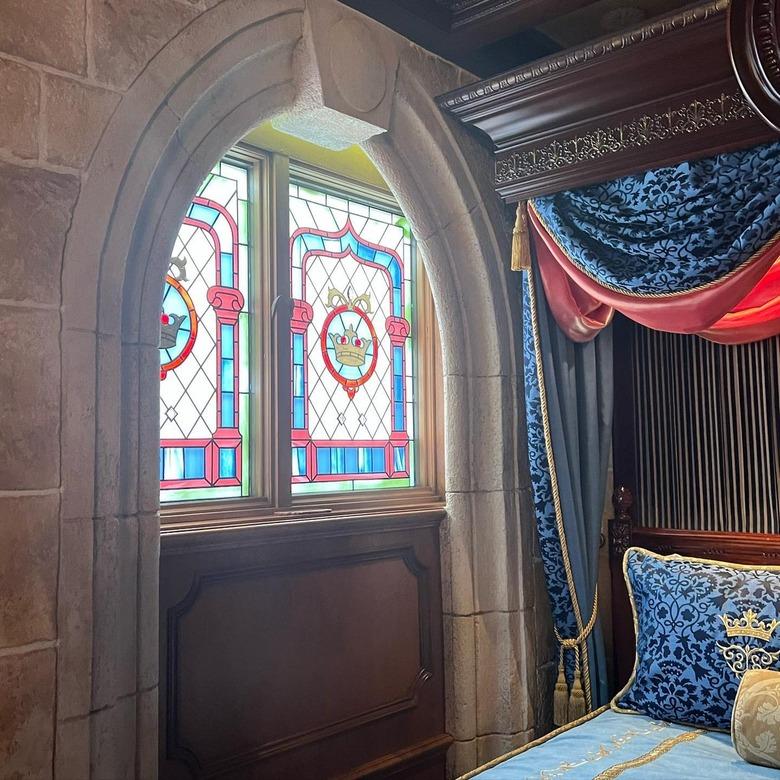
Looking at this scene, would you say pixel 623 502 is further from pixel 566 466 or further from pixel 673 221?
pixel 673 221

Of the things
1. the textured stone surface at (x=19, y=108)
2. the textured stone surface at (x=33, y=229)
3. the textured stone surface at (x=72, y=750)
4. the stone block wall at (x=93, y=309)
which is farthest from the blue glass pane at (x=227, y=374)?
the textured stone surface at (x=72, y=750)

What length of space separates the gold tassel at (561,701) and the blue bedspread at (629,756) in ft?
1.12

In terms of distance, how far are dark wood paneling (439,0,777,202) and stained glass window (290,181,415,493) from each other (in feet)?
1.55

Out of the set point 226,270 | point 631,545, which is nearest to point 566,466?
point 631,545

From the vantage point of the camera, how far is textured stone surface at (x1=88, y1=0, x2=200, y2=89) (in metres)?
1.87

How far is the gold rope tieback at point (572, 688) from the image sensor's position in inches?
111

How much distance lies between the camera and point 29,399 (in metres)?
1.74

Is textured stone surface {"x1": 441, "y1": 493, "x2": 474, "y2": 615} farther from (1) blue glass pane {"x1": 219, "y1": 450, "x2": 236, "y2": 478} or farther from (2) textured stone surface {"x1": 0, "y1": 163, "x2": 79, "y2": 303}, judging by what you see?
(2) textured stone surface {"x1": 0, "y1": 163, "x2": 79, "y2": 303}

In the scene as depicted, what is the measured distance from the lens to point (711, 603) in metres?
2.48

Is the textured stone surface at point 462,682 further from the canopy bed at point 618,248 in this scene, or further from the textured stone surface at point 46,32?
the textured stone surface at point 46,32

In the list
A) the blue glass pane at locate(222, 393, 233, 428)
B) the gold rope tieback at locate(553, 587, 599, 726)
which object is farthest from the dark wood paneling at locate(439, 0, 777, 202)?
the gold rope tieback at locate(553, 587, 599, 726)

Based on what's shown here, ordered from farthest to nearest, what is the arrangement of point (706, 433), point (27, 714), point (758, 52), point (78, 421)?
point (706, 433) < point (758, 52) < point (78, 421) < point (27, 714)

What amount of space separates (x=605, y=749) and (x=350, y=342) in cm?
140

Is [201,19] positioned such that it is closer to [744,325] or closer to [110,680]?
[110,680]
